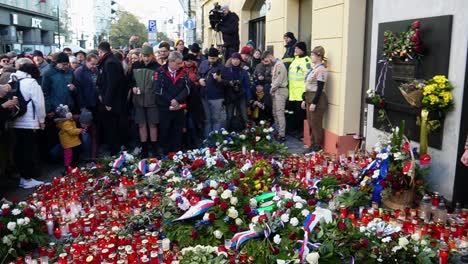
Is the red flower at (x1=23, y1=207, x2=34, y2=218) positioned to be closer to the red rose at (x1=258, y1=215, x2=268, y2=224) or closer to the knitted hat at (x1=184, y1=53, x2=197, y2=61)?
the red rose at (x1=258, y1=215, x2=268, y2=224)

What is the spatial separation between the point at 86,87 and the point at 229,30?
4610mm

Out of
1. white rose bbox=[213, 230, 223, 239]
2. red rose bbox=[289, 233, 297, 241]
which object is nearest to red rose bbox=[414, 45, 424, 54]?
red rose bbox=[289, 233, 297, 241]

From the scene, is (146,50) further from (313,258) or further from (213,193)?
(313,258)

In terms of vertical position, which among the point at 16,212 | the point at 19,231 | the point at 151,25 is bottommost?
the point at 19,231

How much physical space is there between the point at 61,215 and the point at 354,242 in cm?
359

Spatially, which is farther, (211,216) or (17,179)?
(17,179)

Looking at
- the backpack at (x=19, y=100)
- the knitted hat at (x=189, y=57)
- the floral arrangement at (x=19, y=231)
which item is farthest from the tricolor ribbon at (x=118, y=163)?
the knitted hat at (x=189, y=57)

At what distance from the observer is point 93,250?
461cm

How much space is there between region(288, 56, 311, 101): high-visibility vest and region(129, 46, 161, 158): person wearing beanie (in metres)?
2.66

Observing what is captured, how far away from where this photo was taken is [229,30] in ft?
40.1

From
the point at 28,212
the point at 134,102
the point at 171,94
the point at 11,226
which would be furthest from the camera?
the point at 134,102

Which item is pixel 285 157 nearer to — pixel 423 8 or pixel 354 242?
pixel 423 8

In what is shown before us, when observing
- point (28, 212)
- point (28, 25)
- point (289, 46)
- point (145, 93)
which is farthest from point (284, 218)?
point (28, 25)

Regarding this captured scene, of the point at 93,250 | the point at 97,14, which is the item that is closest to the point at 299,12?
the point at 93,250
